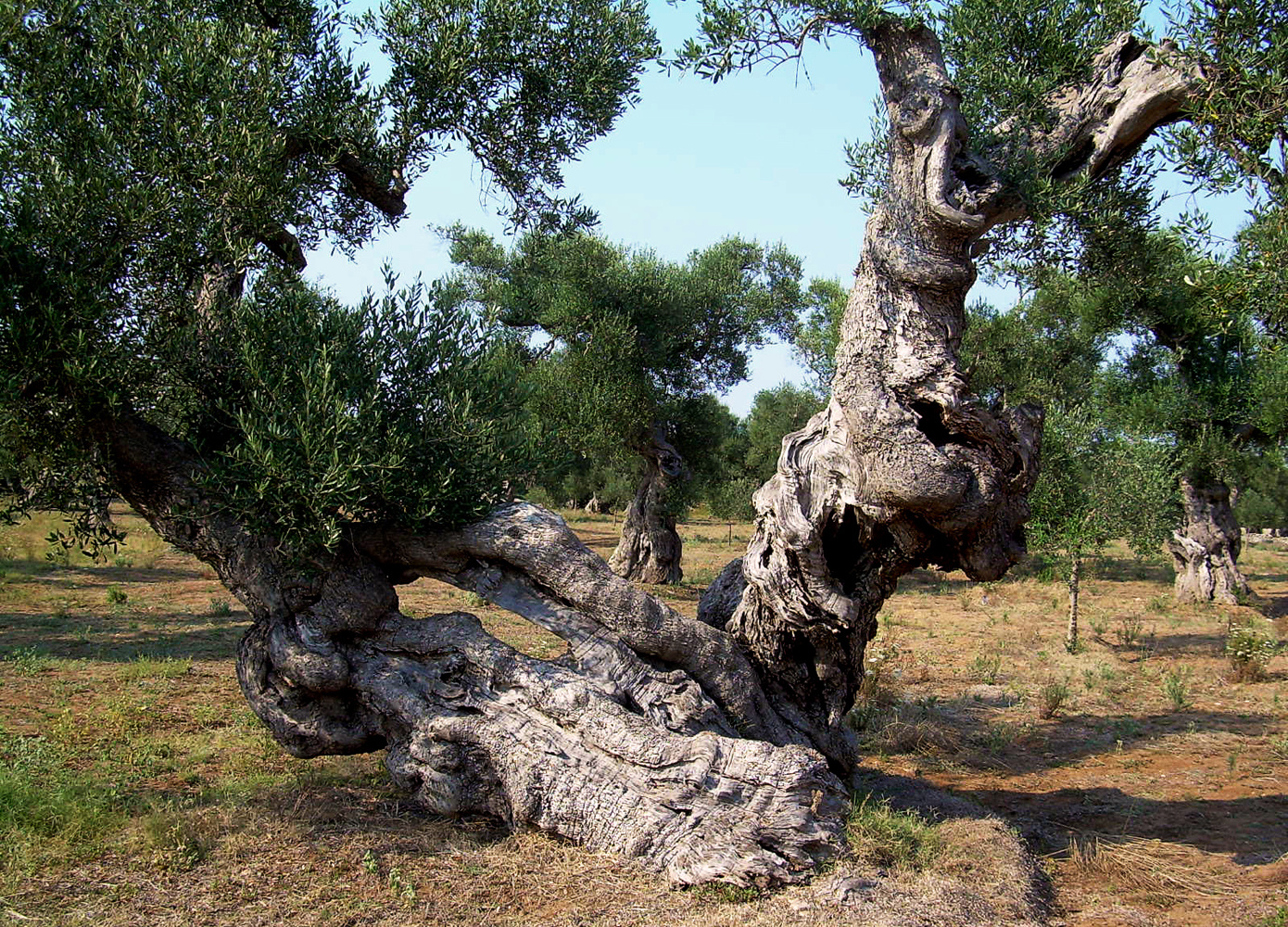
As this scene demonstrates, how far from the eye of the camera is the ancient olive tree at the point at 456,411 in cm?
702

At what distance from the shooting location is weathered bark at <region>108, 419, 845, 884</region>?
7180 mm

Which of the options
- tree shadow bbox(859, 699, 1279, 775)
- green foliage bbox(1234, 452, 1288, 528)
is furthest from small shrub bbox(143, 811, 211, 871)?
green foliage bbox(1234, 452, 1288, 528)

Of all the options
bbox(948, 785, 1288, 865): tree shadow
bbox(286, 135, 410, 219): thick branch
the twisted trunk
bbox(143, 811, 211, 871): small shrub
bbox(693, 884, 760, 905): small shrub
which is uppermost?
bbox(286, 135, 410, 219): thick branch

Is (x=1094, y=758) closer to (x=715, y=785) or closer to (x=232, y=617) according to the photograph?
(x=715, y=785)

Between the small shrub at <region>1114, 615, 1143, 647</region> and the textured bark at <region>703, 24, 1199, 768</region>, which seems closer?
the textured bark at <region>703, 24, 1199, 768</region>

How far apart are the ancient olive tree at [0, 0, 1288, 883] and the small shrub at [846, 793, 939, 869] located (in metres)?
0.27

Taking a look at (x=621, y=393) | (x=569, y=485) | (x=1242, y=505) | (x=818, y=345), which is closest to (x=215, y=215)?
(x=621, y=393)

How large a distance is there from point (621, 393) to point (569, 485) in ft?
89.3

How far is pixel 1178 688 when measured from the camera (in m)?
14.1

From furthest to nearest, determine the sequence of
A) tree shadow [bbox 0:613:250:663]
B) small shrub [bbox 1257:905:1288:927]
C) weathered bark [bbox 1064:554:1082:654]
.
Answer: weathered bark [bbox 1064:554:1082:654] < tree shadow [bbox 0:613:250:663] < small shrub [bbox 1257:905:1288:927]

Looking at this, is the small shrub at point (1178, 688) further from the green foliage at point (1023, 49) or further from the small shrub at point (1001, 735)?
the green foliage at point (1023, 49)

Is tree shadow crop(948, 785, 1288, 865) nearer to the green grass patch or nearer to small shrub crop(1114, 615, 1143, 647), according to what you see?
small shrub crop(1114, 615, 1143, 647)

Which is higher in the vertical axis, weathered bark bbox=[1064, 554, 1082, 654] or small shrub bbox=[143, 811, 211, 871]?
weathered bark bbox=[1064, 554, 1082, 654]

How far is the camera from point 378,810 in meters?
8.18
